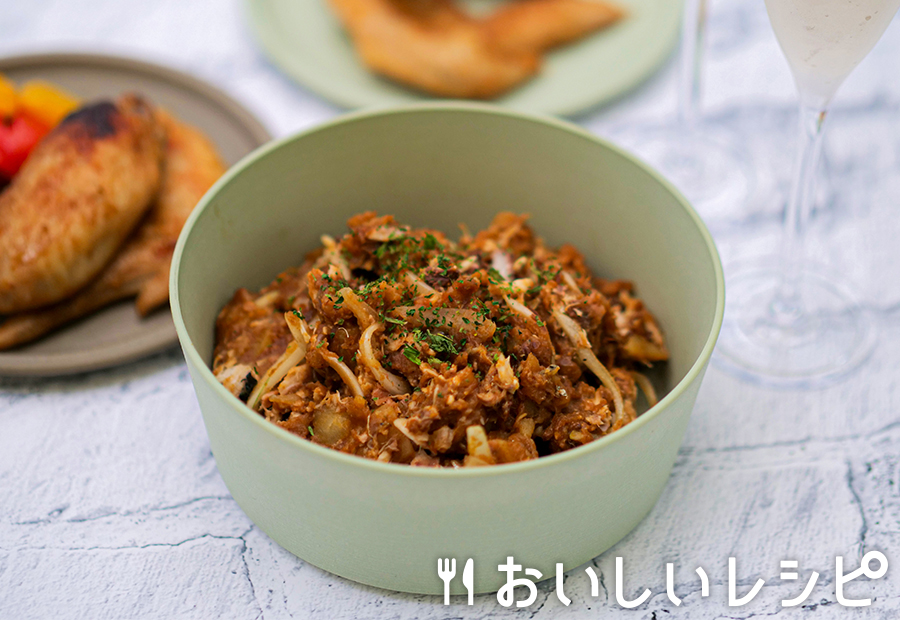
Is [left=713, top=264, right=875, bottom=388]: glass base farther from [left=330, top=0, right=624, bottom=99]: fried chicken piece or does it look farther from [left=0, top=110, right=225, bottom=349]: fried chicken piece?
[left=0, top=110, right=225, bottom=349]: fried chicken piece


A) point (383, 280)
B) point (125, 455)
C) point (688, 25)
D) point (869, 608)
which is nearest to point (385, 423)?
point (383, 280)

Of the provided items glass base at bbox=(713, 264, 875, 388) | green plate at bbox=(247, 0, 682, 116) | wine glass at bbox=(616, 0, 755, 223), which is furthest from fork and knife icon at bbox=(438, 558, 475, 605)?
green plate at bbox=(247, 0, 682, 116)

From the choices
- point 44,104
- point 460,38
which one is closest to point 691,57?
point 460,38

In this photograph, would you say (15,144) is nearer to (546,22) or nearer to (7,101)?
(7,101)

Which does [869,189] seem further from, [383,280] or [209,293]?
[209,293]

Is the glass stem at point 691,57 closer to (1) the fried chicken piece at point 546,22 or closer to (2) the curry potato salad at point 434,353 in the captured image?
(1) the fried chicken piece at point 546,22

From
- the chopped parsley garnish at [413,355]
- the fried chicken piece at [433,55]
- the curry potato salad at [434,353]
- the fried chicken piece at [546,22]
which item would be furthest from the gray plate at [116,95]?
the fried chicken piece at [546,22]
